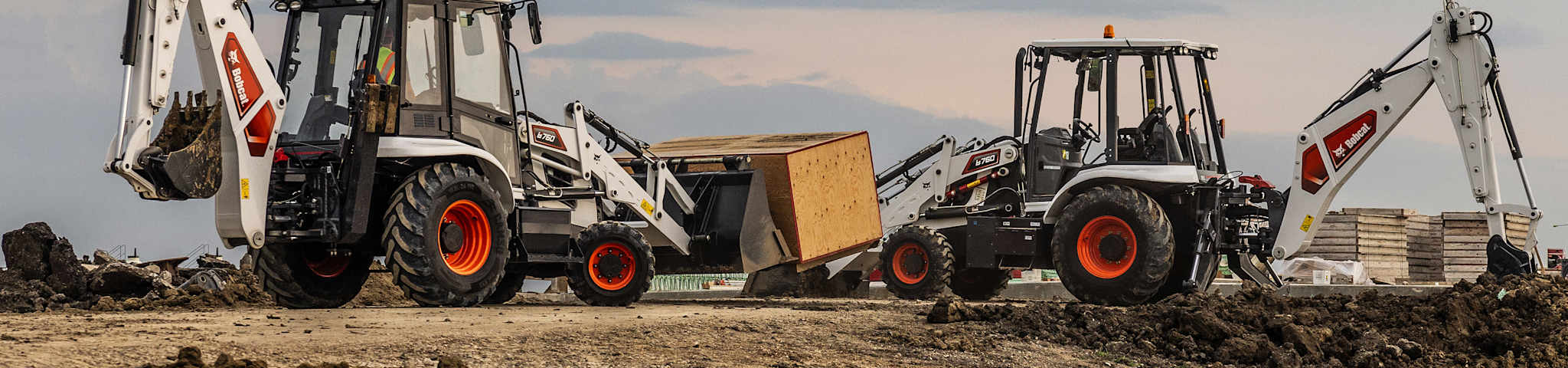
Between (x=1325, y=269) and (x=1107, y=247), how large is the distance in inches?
421

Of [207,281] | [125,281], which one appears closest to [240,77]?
[125,281]

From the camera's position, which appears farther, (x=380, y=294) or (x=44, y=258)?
(x=380, y=294)

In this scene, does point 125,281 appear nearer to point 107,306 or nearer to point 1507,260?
point 107,306

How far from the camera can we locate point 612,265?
12.9 metres

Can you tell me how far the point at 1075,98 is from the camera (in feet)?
53.1

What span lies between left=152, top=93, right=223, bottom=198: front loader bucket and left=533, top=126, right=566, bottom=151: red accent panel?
10.9 feet

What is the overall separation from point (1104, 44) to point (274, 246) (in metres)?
8.26

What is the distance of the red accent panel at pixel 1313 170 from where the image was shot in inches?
582

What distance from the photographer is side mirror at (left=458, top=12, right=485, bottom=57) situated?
12.1 m

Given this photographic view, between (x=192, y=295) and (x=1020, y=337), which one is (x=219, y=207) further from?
(x=1020, y=337)

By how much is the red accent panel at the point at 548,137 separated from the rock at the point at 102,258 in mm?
5318

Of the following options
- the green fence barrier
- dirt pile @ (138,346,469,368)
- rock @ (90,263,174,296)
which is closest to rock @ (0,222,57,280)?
rock @ (90,263,174,296)

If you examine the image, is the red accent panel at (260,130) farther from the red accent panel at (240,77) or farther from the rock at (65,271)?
the rock at (65,271)

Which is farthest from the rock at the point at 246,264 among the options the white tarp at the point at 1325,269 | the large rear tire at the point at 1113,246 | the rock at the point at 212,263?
the white tarp at the point at 1325,269
